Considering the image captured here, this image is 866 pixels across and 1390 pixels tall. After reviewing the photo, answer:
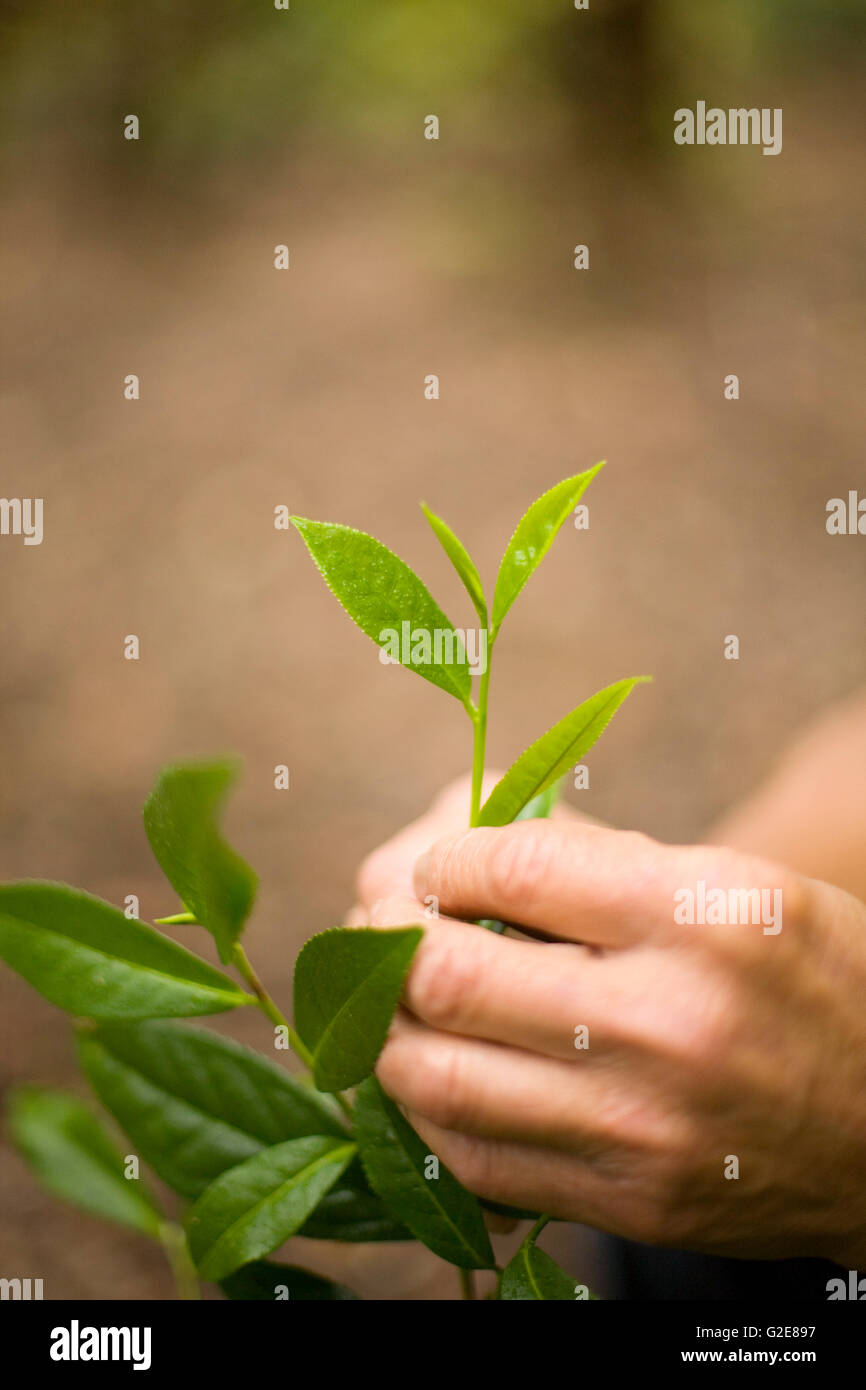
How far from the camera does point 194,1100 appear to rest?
547mm

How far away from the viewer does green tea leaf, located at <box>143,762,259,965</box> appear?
420 millimetres

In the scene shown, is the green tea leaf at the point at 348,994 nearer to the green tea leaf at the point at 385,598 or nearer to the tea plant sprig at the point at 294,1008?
the tea plant sprig at the point at 294,1008

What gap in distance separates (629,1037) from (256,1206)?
0.19 m

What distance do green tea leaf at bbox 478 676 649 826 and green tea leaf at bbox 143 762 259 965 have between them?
4.8 inches

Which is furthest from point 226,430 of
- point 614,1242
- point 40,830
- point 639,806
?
point 614,1242

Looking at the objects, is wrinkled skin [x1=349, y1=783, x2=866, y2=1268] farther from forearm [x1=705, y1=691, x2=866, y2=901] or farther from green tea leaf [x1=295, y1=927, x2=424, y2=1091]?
forearm [x1=705, y1=691, x2=866, y2=901]

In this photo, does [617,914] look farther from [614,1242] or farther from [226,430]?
[226,430]

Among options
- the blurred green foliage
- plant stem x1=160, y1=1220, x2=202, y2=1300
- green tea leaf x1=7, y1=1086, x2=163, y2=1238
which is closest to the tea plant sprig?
plant stem x1=160, y1=1220, x2=202, y2=1300

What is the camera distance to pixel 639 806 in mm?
2035

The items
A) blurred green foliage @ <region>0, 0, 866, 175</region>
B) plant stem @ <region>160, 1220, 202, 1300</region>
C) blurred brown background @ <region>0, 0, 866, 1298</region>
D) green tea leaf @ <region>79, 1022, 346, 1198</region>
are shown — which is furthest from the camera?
blurred green foliage @ <region>0, 0, 866, 175</region>

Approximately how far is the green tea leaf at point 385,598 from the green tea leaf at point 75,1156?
57 centimetres

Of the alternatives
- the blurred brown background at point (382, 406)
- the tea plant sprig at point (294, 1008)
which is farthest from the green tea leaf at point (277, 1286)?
the blurred brown background at point (382, 406)

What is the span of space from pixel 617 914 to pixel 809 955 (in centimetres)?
9

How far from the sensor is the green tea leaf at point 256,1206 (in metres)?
0.46
